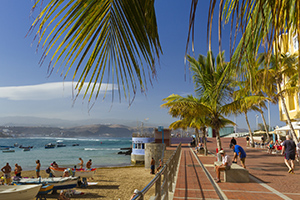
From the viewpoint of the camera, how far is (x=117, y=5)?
130 cm

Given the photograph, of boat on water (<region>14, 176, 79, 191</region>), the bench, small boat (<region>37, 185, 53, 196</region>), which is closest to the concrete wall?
boat on water (<region>14, 176, 79, 191</region>)

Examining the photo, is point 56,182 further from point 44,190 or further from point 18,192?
point 18,192

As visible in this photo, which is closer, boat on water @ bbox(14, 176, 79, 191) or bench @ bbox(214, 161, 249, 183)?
bench @ bbox(214, 161, 249, 183)

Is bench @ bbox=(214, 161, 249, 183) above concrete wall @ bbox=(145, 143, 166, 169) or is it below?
above

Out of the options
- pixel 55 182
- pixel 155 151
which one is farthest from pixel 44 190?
pixel 155 151

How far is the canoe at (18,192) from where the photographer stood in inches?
465

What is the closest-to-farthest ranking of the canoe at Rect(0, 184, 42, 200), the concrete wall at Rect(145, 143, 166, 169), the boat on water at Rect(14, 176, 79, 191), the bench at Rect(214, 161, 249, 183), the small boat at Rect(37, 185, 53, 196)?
the bench at Rect(214, 161, 249, 183) → the canoe at Rect(0, 184, 42, 200) → the small boat at Rect(37, 185, 53, 196) → the boat on water at Rect(14, 176, 79, 191) → the concrete wall at Rect(145, 143, 166, 169)

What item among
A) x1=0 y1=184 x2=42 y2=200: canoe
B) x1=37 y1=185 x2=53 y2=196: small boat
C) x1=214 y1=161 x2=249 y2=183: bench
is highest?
x1=214 y1=161 x2=249 y2=183: bench

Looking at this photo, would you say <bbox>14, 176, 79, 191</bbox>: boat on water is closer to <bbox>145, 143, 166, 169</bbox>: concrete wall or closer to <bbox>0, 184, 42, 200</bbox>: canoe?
<bbox>0, 184, 42, 200</bbox>: canoe

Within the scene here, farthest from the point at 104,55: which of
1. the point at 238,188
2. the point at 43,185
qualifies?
the point at 43,185

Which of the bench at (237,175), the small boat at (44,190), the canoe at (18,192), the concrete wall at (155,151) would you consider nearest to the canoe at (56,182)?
the small boat at (44,190)

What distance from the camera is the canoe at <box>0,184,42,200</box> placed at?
11820 millimetres

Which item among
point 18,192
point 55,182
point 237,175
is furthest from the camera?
point 55,182

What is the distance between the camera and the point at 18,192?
1208 centimetres
